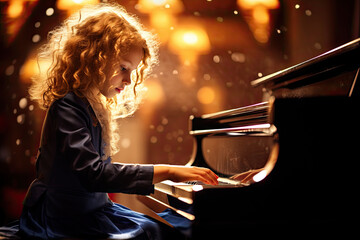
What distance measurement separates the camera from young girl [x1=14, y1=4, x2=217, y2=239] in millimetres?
1254

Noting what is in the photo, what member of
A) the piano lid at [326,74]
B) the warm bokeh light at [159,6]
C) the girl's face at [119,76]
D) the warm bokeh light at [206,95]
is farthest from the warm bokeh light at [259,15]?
the girl's face at [119,76]

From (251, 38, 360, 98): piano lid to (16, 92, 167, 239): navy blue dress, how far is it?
78 centimetres

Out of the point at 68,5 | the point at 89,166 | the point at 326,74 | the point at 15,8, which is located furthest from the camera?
the point at 68,5

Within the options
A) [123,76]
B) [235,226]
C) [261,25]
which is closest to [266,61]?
[261,25]

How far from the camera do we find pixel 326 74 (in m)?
1.61

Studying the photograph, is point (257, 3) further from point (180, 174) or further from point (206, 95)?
point (180, 174)

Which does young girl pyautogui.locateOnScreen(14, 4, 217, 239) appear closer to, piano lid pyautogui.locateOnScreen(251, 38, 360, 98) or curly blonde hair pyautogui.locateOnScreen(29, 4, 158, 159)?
curly blonde hair pyautogui.locateOnScreen(29, 4, 158, 159)

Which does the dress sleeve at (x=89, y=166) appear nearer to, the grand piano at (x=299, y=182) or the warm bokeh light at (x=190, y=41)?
the grand piano at (x=299, y=182)

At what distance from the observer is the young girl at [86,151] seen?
125 cm

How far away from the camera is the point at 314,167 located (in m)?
1.31

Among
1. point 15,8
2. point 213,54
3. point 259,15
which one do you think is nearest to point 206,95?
point 213,54

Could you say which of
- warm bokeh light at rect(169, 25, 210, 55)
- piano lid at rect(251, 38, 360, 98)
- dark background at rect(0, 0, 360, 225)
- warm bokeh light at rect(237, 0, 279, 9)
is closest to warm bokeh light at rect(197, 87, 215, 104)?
dark background at rect(0, 0, 360, 225)

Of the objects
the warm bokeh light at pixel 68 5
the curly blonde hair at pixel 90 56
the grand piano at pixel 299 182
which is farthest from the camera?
the warm bokeh light at pixel 68 5

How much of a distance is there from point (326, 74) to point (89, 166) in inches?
41.6
